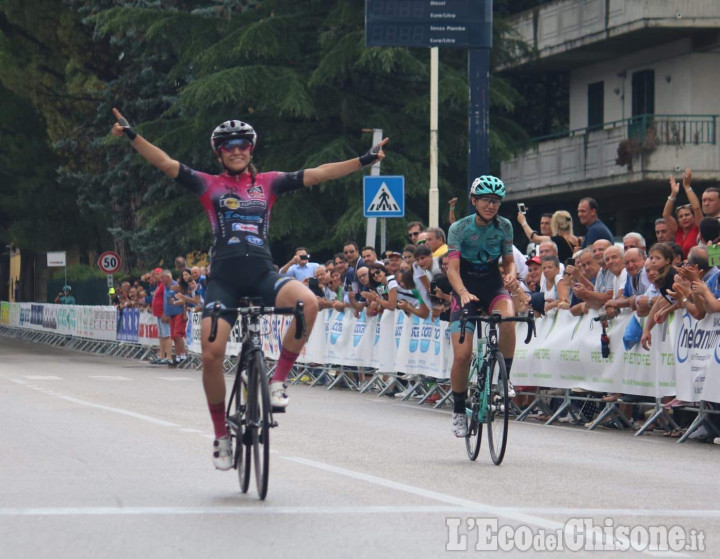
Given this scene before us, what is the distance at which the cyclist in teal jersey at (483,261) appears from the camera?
12.4 m

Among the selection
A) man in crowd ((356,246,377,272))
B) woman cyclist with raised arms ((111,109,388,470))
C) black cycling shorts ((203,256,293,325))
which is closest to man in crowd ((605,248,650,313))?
woman cyclist with raised arms ((111,109,388,470))

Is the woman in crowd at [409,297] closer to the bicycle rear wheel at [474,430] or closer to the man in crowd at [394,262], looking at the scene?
the man in crowd at [394,262]

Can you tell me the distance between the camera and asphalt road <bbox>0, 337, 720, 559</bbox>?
8.02 meters

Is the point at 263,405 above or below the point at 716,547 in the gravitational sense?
above

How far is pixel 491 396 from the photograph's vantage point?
1216 centimetres

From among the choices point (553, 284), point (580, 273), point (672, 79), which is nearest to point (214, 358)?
point (580, 273)

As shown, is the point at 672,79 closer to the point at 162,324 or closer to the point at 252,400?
the point at 162,324

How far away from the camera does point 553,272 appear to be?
60.0ft

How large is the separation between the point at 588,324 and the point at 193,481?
292 inches

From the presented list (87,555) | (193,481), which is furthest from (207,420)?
(87,555)

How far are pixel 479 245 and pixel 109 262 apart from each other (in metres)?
38.1

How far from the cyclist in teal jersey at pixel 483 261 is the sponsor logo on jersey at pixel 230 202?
2.66m

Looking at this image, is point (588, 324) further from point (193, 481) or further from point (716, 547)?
point (716, 547)

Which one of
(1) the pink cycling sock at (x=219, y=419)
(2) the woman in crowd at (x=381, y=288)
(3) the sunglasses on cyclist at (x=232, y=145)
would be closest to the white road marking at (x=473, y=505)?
(1) the pink cycling sock at (x=219, y=419)
